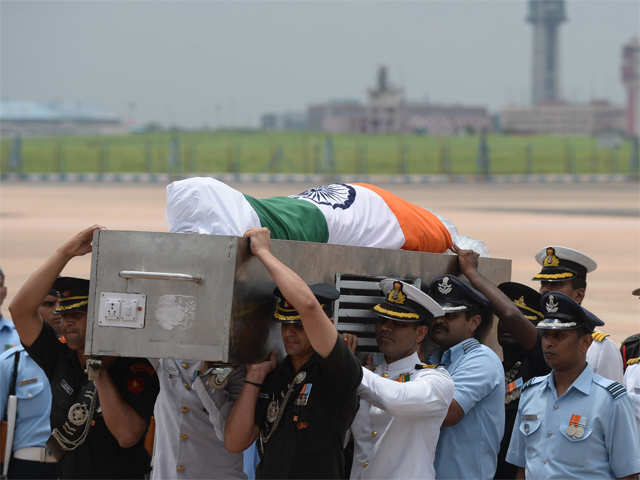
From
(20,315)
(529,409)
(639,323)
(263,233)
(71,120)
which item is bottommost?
(639,323)

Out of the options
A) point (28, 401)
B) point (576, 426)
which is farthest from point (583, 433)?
point (28, 401)

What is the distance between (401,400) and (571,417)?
73 centimetres

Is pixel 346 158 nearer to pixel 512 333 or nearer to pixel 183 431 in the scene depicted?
pixel 512 333

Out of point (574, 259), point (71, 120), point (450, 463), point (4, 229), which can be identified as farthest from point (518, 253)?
point (71, 120)

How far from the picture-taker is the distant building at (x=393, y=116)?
15762cm

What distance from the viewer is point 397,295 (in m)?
3.96

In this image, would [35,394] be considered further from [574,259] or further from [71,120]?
[71,120]

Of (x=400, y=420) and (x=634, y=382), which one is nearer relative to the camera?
(x=400, y=420)

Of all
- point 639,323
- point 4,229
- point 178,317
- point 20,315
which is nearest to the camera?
point 178,317

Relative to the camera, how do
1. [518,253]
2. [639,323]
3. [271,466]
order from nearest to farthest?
[271,466] → [639,323] → [518,253]

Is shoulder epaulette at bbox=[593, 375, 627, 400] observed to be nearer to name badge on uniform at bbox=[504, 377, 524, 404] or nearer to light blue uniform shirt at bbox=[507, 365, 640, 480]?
light blue uniform shirt at bbox=[507, 365, 640, 480]

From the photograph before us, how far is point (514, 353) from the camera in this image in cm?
486

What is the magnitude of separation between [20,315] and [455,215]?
21822 mm

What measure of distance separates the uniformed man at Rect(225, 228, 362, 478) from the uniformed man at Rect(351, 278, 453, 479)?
0.17 metres
